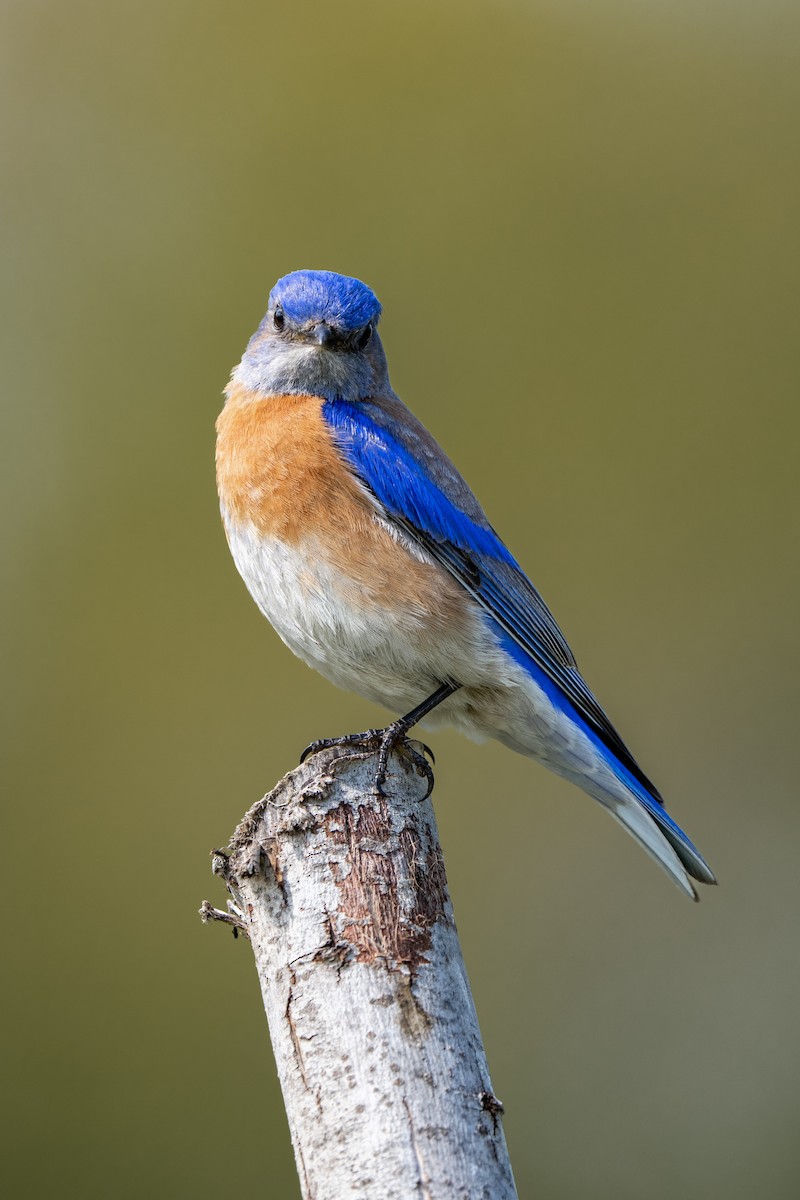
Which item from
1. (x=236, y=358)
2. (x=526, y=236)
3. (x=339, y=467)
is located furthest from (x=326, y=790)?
(x=526, y=236)

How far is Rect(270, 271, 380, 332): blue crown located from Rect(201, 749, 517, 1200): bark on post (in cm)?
191

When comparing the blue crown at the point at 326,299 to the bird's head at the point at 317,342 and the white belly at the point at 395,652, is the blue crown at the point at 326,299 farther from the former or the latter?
the white belly at the point at 395,652

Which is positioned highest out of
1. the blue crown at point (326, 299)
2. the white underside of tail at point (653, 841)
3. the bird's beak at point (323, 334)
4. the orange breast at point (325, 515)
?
the blue crown at point (326, 299)

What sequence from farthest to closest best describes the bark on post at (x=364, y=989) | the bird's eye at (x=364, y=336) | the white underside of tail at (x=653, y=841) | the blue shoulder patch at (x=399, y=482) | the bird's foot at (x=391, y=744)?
the bird's eye at (x=364, y=336)
the white underside of tail at (x=653, y=841)
the blue shoulder patch at (x=399, y=482)
the bird's foot at (x=391, y=744)
the bark on post at (x=364, y=989)

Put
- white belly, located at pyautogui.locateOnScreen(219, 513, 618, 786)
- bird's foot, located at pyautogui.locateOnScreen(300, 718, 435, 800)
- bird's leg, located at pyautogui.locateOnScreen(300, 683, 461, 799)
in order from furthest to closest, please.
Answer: white belly, located at pyautogui.locateOnScreen(219, 513, 618, 786) → bird's foot, located at pyautogui.locateOnScreen(300, 718, 435, 800) → bird's leg, located at pyautogui.locateOnScreen(300, 683, 461, 799)

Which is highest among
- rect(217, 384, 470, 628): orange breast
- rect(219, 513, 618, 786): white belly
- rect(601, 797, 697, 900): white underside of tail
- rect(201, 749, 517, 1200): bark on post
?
rect(217, 384, 470, 628): orange breast

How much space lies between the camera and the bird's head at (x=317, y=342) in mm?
4426

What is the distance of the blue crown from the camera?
14.7ft

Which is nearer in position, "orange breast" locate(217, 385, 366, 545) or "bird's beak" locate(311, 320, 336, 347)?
"orange breast" locate(217, 385, 366, 545)

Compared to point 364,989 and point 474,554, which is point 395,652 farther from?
point 364,989

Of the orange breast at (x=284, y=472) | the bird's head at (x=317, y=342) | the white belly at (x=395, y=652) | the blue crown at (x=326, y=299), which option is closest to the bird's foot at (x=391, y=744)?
the white belly at (x=395, y=652)

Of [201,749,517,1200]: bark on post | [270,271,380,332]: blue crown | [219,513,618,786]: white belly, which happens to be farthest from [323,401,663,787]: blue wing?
[201,749,517,1200]: bark on post

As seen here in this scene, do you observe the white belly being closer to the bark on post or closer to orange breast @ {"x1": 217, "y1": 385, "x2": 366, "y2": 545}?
orange breast @ {"x1": 217, "y1": 385, "x2": 366, "y2": 545}

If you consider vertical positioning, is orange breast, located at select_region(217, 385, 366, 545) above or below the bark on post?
above
